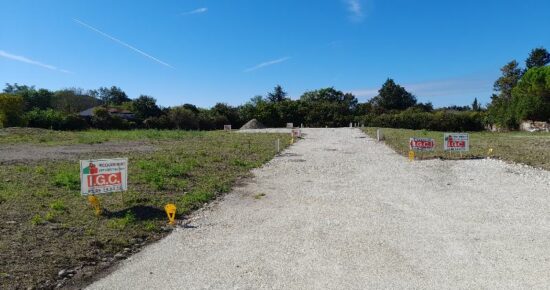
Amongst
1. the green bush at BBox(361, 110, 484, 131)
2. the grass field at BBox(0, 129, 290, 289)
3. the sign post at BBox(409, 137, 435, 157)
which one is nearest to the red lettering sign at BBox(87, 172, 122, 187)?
the grass field at BBox(0, 129, 290, 289)

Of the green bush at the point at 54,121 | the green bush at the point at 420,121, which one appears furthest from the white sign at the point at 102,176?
the green bush at the point at 420,121

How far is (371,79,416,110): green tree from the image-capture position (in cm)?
8194

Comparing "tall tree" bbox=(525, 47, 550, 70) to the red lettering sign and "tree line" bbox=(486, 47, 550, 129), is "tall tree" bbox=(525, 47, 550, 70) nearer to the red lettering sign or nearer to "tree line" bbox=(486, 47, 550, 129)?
"tree line" bbox=(486, 47, 550, 129)

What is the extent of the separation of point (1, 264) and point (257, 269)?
334 centimetres

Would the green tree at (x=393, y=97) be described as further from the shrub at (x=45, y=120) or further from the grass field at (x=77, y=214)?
the grass field at (x=77, y=214)

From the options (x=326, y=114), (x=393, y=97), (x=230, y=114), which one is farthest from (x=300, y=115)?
(x=393, y=97)

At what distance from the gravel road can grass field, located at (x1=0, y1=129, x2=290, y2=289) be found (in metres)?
0.52

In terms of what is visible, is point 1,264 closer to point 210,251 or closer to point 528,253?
point 210,251

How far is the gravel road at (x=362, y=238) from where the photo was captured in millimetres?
5402

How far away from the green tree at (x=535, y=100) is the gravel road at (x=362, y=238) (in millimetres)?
41515

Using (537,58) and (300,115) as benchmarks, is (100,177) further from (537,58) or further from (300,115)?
(537,58)

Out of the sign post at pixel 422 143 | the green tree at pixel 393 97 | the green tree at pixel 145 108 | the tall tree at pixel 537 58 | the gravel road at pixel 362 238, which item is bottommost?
the gravel road at pixel 362 238

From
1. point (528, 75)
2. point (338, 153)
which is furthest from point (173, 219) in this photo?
point (528, 75)

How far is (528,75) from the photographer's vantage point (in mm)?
54125
